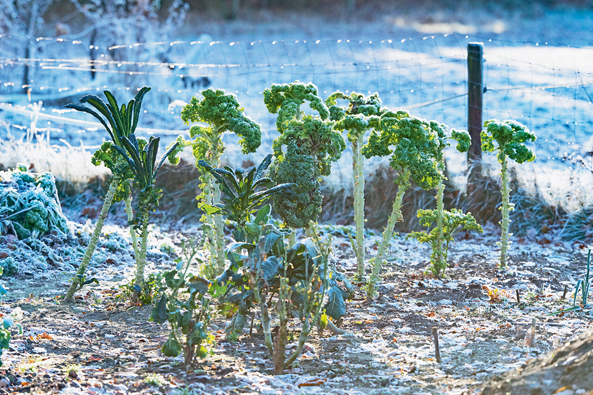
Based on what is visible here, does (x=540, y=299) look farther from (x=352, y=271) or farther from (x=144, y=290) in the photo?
(x=144, y=290)

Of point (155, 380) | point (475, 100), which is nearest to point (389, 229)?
point (155, 380)

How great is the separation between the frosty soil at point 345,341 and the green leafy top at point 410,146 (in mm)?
A: 854

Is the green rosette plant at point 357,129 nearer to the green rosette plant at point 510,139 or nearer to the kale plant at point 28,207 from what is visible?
the green rosette plant at point 510,139

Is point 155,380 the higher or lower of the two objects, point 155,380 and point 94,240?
the lower

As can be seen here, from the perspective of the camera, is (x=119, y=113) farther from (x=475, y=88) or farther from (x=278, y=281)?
(x=475, y=88)

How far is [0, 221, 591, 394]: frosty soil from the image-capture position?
2799 mm

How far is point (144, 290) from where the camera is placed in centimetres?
393

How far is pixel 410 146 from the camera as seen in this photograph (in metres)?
3.70

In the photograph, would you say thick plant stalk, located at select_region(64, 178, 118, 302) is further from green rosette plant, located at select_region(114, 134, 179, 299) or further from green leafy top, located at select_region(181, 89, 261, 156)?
green leafy top, located at select_region(181, 89, 261, 156)

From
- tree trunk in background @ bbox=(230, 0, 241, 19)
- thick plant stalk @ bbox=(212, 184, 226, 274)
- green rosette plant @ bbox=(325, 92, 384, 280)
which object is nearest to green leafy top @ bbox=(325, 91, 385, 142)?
green rosette plant @ bbox=(325, 92, 384, 280)

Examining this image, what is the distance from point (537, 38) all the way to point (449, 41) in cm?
301

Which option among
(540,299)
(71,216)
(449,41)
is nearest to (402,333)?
(540,299)

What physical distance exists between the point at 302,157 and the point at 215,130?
0.63 meters

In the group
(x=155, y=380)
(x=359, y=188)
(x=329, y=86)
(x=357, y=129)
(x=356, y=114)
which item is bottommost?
(x=155, y=380)
